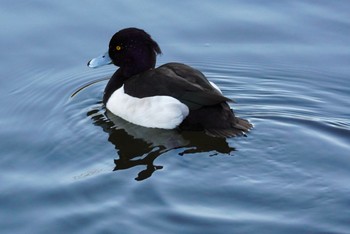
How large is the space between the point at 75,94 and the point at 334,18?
3130 millimetres

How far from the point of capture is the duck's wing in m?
7.54

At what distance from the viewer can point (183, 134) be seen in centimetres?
766

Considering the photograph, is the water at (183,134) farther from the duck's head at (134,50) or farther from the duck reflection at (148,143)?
the duck's head at (134,50)

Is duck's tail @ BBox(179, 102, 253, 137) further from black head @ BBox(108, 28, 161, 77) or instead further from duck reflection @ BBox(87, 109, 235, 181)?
black head @ BBox(108, 28, 161, 77)

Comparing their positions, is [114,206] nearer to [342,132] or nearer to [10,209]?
[10,209]

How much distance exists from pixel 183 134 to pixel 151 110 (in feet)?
1.22

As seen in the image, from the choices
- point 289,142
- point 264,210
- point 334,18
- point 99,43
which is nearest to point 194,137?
point 289,142

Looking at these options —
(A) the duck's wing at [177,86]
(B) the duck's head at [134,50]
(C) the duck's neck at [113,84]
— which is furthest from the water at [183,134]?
(B) the duck's head at [134,50]

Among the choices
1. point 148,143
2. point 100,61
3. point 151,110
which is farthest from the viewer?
point 100,61

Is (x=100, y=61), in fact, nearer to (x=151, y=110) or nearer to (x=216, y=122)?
(x=151, y=110)

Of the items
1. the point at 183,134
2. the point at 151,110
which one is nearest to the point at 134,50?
the point at 151,110

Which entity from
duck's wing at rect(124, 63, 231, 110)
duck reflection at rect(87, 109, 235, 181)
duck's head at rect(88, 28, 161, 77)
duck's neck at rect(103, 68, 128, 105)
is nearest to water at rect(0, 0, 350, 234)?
duck reflection at rect(87, 109, 235, 181)

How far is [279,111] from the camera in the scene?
8.00m

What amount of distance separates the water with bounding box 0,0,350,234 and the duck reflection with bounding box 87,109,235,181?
0.7 inches
